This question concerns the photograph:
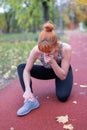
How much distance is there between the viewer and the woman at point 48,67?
15.4 feet

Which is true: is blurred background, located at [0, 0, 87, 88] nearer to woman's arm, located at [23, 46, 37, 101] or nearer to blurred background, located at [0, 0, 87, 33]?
blurred background, located at [0, 0, 87, 33]

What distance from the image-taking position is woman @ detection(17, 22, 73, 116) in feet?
15.4

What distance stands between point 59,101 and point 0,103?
2.92 ft

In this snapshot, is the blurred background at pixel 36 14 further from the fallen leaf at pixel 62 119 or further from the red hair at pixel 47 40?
the fallen leaf at pixel 62 119

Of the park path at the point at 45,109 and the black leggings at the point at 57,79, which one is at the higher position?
the black leggings at the point at 57,79

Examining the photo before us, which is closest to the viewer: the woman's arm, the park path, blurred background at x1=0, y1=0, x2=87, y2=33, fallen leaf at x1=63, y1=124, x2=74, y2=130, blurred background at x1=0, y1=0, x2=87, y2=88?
fallen leaf at x1=63, y1=124, x2=74, y2=130

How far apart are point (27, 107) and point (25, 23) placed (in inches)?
1262

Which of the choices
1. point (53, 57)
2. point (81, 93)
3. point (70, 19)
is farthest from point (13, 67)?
point (70, 19)

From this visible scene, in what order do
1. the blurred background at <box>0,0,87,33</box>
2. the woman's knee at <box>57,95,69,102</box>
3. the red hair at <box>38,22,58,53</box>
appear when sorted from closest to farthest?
the red hair at <box>38,22,58,53</box>
the woman's knee at <box>57,95,69,102</box>
the blurred background at <box>0,0,87,33</box>

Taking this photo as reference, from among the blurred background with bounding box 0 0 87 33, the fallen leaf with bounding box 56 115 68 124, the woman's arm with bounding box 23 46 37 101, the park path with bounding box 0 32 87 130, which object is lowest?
the blurred background with bounding box 0 0 87 33

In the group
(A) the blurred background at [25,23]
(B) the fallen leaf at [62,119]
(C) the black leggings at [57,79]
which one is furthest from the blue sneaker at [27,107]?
(A) the blurred background at [25,23]

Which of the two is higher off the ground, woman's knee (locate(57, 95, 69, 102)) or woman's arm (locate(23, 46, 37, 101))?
woman's arm (locate(23, 46, 37, 101))

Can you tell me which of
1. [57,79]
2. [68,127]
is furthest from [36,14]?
[68,127]

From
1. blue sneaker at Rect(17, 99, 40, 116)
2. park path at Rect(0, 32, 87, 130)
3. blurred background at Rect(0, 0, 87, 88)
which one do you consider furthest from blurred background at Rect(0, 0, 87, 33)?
blue sneaker at Rect(17, 99, 40, 116)
